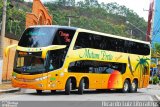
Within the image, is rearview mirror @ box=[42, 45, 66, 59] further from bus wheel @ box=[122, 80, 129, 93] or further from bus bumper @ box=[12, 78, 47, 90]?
bus wheel @ box=[122, 80, 129, 93]

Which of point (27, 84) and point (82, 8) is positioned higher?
point (82, 8)

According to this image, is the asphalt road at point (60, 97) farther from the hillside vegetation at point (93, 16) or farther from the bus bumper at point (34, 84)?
the hillside vegetation at point (93, 16)

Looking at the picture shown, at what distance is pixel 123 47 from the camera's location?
32625mm

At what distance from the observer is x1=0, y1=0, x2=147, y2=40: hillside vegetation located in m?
106

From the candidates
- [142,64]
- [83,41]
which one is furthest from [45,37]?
[142,64]

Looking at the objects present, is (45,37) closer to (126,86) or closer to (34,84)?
(34,84)

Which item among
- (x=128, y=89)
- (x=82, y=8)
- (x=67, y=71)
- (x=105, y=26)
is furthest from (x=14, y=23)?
(x=67, y=71)

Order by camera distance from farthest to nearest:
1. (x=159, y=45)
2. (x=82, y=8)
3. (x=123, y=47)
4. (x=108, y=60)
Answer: (x=82, y=8)
(x=159, y=45)
(x=123, y=47)
(x=108, y=60)

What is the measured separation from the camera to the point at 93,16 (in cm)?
12069

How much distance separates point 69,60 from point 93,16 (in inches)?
3745

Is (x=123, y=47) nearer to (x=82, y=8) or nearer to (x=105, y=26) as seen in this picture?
(x=105, y=26)

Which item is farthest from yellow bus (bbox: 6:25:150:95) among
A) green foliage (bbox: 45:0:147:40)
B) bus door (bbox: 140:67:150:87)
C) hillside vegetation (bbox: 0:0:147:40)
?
green foliage (bbox: 45:0:147:40)

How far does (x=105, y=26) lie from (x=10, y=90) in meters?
85.7

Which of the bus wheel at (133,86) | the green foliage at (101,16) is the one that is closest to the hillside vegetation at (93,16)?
the green foliage at (101,16)
